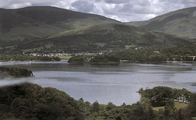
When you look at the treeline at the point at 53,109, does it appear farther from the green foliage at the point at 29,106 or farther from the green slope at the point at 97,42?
the green slope at the point at 97,42

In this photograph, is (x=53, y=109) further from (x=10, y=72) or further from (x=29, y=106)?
(x=10, y=72)

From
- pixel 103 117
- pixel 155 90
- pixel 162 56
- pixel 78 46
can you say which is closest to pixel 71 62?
pixel 162 56

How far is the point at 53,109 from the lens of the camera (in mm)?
16984

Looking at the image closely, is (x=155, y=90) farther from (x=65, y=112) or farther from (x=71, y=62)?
(x=71, y=62)

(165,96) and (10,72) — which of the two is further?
(165,96)

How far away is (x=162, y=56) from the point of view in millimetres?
109625

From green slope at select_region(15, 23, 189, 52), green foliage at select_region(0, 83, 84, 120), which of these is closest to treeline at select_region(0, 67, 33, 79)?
green foliage at select_region(0, 83, 84, 120)

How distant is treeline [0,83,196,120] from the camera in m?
16.3

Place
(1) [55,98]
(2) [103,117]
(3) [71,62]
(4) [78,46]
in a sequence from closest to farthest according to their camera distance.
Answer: (1) [55,98], (2) [103,117], (3) [71,62], (4) [78,46]

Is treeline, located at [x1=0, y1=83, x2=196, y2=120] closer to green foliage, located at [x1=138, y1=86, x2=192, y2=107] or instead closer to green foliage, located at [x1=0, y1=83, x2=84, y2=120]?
green foliage, located at [x1=0, y1=83, x2=84, y2=120]

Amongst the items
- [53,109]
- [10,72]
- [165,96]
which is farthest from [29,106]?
[165,96]

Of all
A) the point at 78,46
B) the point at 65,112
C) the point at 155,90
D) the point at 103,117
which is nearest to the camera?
the point at 65,112

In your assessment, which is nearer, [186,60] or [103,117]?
[103,117]

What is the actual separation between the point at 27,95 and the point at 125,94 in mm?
19803
